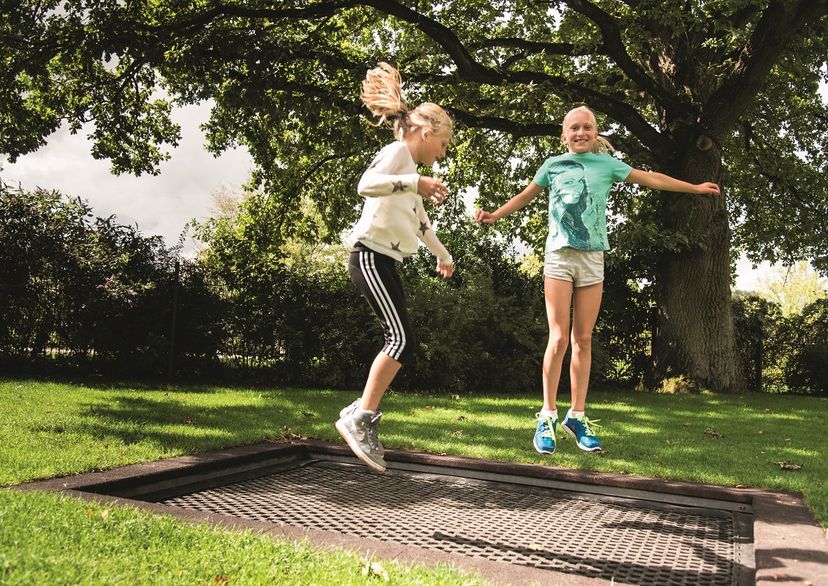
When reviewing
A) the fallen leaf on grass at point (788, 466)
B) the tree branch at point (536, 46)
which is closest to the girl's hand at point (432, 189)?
the fallen leaf on grass at point (788, 466)

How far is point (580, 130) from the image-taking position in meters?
4.23

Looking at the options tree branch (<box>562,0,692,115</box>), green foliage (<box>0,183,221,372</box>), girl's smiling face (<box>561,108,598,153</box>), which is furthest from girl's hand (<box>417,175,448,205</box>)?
tree branch (<box>562,0,692,115</box>)

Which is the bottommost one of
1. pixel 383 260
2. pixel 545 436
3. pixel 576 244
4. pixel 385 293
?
pixel 545 436

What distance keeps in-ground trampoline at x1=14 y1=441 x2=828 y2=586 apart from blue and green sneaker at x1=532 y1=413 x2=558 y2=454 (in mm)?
380

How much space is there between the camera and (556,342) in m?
4.11

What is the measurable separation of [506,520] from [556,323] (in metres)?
1.18

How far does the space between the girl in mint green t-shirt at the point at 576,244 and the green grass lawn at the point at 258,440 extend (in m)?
1.27

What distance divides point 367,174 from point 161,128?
42.9ft

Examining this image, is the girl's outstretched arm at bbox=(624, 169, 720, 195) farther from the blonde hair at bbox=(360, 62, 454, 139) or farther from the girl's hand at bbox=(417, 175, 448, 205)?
the girl's hand at bbox=(417, 175, 448, 205)

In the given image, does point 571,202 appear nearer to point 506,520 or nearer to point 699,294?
point 506,520

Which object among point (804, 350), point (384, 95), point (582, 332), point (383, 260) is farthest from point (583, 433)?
point (804, 350)

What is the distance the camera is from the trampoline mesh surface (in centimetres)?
311

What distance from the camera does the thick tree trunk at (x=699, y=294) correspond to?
12891mm

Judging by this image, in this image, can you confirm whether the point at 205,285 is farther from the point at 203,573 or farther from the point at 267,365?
the point at 203,573
